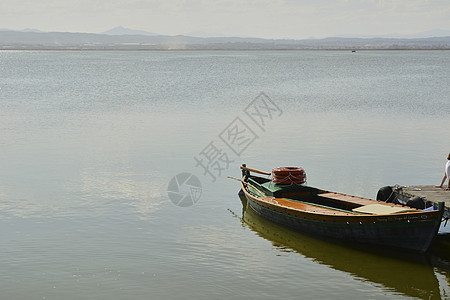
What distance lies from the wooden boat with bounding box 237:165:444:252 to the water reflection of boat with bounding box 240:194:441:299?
1.15ft

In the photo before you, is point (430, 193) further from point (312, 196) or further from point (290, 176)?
Answer: point (290, 176)

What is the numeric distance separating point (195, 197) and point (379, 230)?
8.92 m

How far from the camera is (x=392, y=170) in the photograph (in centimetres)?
3072

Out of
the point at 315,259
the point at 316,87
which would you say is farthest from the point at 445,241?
the point at 316,87

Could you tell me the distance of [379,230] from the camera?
803 inches

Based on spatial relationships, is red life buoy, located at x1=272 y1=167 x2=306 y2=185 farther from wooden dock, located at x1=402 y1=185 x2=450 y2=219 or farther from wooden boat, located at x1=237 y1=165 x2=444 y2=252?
wooden dock, located at x1=402 y1=185 x2=450 y2=219

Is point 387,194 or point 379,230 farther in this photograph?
point 387,194

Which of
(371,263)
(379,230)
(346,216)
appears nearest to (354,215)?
(346,216)

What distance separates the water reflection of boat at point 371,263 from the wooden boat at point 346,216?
1.15 feet

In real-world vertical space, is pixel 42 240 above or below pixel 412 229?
below

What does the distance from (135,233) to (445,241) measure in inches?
396

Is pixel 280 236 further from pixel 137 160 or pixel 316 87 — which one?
pixel 316 87

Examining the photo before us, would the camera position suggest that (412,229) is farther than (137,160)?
No

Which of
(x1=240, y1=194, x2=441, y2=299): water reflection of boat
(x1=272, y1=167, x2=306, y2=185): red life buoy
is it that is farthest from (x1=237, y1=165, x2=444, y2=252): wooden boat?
(x1=240, y1=194, x2=441, y2=299): water reflection of boat
